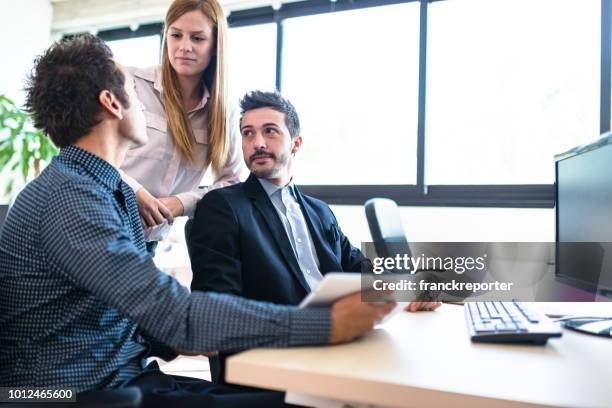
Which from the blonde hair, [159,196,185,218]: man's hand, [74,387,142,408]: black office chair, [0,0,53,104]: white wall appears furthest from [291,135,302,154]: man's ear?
[0,0,53,104]: white wall

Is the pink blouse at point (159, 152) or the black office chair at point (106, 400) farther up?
the pink blouse at point (159, 152)

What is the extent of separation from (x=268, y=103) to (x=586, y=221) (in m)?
1.06

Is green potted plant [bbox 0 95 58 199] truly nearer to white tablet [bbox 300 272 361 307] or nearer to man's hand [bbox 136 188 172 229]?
man's hand [bbox 136 188 172 229]

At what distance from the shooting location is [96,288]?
0.88 m

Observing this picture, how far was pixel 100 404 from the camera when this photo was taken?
0.77m

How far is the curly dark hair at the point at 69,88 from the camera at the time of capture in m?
1.11

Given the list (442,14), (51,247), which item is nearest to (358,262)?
(51,247)

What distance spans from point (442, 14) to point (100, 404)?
3.24 m

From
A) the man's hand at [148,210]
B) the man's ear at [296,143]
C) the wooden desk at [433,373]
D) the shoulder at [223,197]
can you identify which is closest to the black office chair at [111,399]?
the wooden desk at [433,373]

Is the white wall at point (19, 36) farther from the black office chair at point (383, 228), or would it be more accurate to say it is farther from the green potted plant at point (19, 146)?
the black office chair at point (383, 228)

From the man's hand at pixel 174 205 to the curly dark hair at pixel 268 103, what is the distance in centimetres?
42

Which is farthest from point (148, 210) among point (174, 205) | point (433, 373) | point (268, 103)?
point (433, 373)

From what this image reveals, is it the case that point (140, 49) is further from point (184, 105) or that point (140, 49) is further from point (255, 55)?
point (184, 105)

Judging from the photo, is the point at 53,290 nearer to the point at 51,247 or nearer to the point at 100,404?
the point at 51,247
